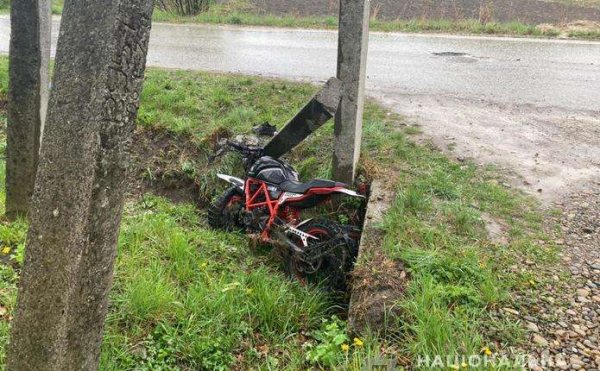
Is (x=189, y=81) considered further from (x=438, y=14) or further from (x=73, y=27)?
(x=438, y=14)

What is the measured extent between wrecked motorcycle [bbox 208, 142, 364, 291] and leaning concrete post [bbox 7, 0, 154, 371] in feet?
7.09

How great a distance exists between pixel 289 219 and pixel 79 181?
2.69 metres

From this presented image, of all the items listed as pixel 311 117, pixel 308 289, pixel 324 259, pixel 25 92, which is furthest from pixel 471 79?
pixel 25 92

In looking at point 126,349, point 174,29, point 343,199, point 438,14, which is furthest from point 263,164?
point 438,14

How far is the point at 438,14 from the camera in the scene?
55.9 feet

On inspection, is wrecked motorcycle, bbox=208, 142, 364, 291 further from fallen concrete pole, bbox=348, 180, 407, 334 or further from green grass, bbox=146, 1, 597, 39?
green grass, bbox=146, 1, 597, 39

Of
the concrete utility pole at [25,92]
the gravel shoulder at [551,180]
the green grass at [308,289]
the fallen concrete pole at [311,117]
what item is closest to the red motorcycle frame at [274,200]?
the green grass at [308,289]

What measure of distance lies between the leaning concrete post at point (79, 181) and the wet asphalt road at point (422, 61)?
6.46m

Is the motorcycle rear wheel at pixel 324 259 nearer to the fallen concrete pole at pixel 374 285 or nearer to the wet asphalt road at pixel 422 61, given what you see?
the fallen concrete pole at pixel 374 285

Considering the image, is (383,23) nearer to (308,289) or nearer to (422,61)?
(422,61)

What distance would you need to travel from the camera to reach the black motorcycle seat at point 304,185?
13.8 feet

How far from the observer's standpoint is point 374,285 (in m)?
3.49

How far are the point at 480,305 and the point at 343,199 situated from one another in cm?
190

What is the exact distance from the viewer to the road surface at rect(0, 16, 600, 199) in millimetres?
5746
